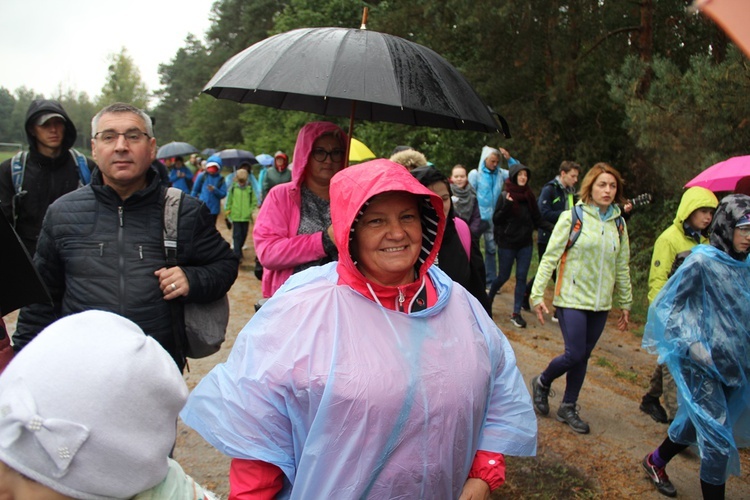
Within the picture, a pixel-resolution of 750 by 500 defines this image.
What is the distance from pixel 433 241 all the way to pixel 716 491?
257cm

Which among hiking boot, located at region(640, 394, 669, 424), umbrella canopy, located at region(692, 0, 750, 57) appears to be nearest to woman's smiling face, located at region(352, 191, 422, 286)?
umbrella canopy, located at region(692, 0, 750, 57)

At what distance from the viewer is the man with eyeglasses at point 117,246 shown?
2.76 meters

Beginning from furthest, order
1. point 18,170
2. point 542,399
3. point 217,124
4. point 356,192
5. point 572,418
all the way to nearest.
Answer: point 217,124 → point 542,399 → point 572,418 → point 18,170 → point 356,192

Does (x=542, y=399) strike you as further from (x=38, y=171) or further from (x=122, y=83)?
(x=122, y=83)

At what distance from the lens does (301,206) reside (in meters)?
3.53

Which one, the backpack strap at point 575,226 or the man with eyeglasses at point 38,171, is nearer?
the man with eyeglasses at point 38,171

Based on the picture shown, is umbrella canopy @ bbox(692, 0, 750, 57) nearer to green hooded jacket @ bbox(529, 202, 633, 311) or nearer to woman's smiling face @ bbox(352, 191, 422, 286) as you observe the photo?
woman's smiling face @ bbox(352, 191, 422, 286)

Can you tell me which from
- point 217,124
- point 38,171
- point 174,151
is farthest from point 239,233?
point 217,124

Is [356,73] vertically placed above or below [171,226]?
above

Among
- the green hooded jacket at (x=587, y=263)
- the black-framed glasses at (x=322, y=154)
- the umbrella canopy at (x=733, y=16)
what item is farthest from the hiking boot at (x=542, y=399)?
the umbrella canopy at (x=733, y=16)

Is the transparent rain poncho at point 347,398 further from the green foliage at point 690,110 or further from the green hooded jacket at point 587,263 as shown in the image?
the green foliage at point 690,110

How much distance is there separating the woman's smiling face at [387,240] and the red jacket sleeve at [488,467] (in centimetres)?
69

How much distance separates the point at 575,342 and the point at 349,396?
3357mm

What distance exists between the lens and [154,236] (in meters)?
2.86
